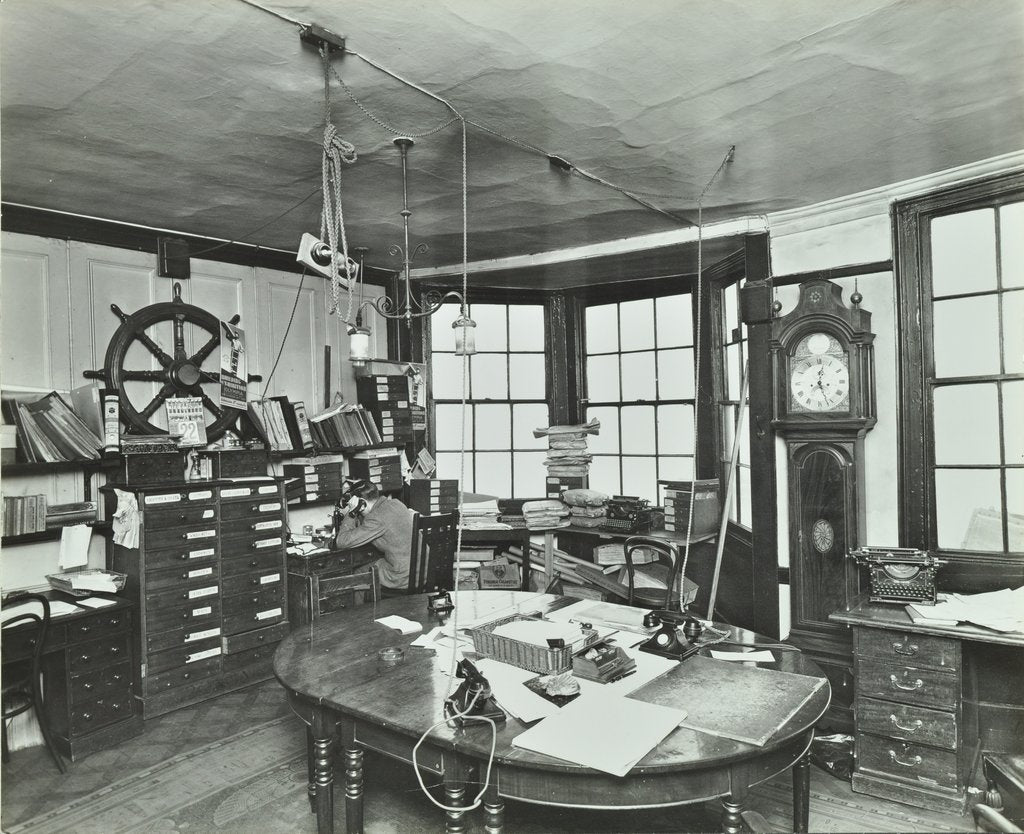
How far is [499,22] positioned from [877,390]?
2.84m

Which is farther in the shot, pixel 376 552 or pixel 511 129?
pixel 376 552

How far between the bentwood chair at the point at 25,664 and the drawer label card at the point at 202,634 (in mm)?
786

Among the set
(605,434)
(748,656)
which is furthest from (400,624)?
(605,434)

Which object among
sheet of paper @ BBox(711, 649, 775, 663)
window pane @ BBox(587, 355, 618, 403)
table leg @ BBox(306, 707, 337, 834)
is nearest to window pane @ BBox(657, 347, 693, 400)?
window pane @ BBox(587, 355, 618, 403)

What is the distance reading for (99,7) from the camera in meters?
2.10

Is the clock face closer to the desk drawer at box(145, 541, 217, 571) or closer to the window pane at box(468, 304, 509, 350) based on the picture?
the window pane at box(468, 304, 509, 350)

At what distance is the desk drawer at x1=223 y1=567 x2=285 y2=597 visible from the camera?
441 cm

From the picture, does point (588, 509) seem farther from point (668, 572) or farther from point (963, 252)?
point (963, 252)

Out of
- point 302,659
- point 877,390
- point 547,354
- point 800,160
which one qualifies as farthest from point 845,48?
point 547,354

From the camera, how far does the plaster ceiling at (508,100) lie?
2174 millimetres

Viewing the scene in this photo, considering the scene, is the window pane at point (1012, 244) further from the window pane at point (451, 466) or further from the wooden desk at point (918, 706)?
the window pane at point (451, 466)

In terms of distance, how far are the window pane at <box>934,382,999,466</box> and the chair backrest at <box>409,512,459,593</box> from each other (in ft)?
9.17

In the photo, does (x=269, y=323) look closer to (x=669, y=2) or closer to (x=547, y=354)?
(x=547, y=354)

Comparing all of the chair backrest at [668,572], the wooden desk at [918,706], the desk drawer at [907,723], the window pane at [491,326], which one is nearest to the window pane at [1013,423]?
the wooden desk at [918,706]
